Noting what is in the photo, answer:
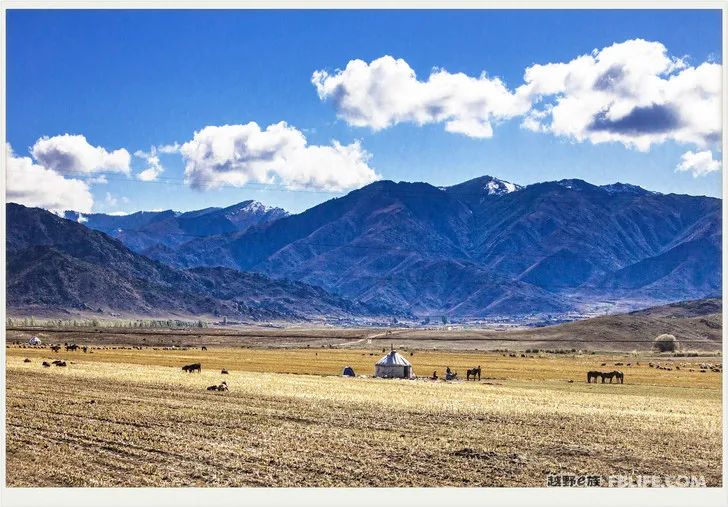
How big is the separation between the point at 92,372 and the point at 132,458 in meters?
34.5

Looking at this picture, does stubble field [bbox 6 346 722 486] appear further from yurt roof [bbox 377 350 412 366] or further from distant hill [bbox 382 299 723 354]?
distant hill [bbox 382 299 723 354]

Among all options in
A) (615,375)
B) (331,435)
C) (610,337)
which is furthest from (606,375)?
(610,337)

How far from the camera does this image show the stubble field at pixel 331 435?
21953 mm

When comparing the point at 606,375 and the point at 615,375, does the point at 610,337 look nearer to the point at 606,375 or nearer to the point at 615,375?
the point at 615,375

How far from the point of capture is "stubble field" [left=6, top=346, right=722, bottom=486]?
2195cm

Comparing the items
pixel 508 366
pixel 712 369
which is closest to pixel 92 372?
pixel 508 366

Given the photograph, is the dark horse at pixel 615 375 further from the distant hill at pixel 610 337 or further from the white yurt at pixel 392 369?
the distant hill at pixel 610 337

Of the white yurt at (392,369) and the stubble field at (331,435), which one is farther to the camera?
the white yurt at (392,369)

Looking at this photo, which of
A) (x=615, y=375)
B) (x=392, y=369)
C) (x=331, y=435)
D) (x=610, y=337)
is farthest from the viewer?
(x=610, y=337)

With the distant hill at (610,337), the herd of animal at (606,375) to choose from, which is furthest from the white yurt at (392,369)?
the distant hill at (610,337)

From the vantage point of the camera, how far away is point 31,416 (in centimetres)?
3073

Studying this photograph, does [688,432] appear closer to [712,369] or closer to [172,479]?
[172,479]

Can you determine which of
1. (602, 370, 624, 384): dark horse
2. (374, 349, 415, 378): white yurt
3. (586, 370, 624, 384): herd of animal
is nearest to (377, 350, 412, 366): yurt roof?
(374, 349, 415, 378): white yurt

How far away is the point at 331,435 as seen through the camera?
28359 millimetres
